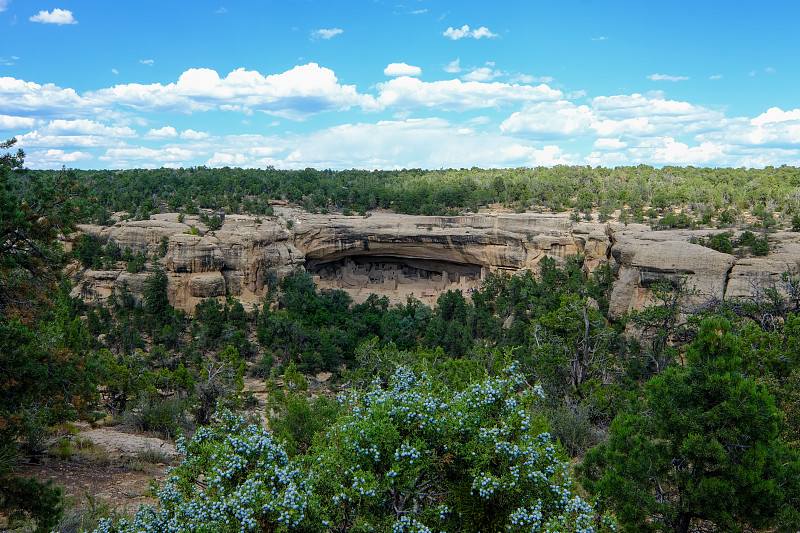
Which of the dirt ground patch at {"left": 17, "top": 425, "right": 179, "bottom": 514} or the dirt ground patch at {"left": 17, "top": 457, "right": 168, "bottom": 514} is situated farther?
the dirt ground patch at {"left": 17, "top": 425, "right": 179, "bottom": 514}

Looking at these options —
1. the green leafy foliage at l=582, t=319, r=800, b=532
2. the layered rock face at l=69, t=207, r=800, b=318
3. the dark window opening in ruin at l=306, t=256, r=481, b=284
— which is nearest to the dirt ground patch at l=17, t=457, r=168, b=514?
the green leafy foliage at l=582, t=319, r=800, b=532

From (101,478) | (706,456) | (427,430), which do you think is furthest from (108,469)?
(706,456)

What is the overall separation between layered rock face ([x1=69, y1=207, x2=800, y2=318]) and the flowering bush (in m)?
22.8

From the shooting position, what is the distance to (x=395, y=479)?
690cm

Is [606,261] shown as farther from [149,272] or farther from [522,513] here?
[522,513]

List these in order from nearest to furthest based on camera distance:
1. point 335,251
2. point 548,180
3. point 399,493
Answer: point 399,493, point 335,251, point 548,180

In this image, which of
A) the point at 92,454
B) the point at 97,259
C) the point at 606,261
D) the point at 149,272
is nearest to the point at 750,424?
the point at 92,454

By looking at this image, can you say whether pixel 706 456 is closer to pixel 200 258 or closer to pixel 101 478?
pixel 101 478

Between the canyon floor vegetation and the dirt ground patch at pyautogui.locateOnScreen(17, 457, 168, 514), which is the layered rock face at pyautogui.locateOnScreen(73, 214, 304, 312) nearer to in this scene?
the canyon floor vegetation

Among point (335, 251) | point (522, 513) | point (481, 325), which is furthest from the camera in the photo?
point (335, 251)

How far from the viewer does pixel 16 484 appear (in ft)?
29.9

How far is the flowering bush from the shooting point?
6406 mm

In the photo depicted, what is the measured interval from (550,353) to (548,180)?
4021cm

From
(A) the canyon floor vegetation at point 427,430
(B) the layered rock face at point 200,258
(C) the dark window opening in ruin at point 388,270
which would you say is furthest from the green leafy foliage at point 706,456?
(C) the dark window opening in ruin at point 388,270
